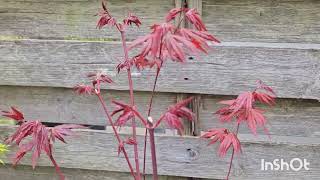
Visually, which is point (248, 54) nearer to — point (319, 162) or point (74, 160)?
point (319, 162)

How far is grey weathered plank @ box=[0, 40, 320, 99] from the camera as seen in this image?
1.93 m

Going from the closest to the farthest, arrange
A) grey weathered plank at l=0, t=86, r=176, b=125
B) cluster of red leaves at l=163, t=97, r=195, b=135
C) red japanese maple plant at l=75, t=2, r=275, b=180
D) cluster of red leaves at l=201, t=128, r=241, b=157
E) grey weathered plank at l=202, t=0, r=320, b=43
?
red japanese maple plant at l=75, t=2, r=275, b=180
cluster of red leaves at l=163, t=97, r=195, b=135
cluster of red leaves at l=201, t=128, r=241, b=157
grey weathered plank at l=202, t=0, r=320, b=43
grey weathered plank at l=0, t=86, r=176, b=125

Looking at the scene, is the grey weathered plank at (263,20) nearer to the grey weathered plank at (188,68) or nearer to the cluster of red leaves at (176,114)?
the grey weathered plank at (188,68)

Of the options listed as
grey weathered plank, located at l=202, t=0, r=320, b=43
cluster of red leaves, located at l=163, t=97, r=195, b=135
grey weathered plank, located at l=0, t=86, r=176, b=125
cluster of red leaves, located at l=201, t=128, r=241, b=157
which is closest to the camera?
cluster of red leaves, located at l=163, t=97, r=195, b=135

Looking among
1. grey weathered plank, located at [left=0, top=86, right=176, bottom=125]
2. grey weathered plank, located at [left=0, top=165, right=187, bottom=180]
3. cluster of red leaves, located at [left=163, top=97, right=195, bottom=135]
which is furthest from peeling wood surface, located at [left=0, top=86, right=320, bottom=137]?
cluster of red leaves, located at [left=163, top=97, right=195, bottom=135]

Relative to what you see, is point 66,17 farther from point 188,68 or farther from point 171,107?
point 171,107

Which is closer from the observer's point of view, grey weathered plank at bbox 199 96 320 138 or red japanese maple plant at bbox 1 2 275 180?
red japanese maple plant at bbox 1 2 275 180

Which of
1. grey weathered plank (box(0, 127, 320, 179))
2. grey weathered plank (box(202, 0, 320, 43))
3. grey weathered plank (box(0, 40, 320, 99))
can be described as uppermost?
grey weathered plank (box(202, 0, 320, 43))

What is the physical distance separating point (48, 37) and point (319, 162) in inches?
51.0

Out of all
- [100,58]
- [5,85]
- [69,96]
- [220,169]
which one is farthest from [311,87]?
[5,85]

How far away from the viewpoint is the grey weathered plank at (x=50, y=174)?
2.21m

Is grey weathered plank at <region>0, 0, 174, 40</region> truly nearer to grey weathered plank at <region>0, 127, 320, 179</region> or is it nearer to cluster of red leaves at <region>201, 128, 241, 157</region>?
grey weathered plank at <region>0, 127, 320, 179</region>

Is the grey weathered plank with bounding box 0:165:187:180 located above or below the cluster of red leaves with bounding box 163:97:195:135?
below

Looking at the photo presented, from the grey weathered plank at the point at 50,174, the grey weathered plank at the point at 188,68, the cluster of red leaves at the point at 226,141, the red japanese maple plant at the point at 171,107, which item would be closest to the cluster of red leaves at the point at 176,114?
the red japanese maple plant at the point at 171,107
